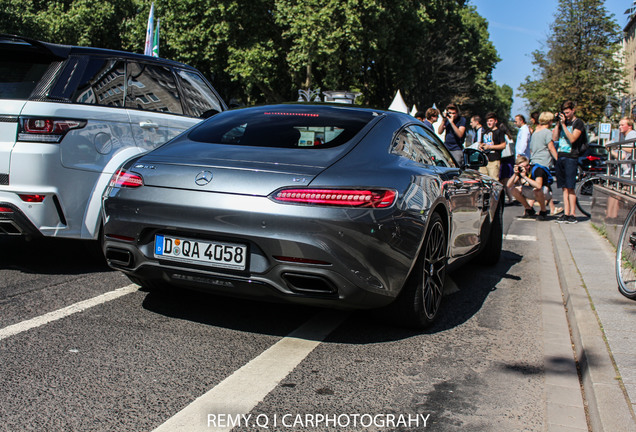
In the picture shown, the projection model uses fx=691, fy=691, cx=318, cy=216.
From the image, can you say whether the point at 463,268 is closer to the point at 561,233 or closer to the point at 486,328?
the point at 486,328

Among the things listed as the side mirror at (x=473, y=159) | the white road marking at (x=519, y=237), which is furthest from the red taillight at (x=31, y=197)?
the white road marking at (x=519, y=237)

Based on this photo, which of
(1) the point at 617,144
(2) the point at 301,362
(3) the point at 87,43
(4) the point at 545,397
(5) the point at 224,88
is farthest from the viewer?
(5) the point at 224,88

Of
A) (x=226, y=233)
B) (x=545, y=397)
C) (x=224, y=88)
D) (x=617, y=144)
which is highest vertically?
(x=224, y=88)

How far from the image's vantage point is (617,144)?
30.4 feet

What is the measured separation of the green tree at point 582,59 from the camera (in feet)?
155

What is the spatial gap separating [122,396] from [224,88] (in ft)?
164

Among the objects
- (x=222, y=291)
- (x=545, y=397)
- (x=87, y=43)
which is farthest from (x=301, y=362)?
(x=87, y=43)

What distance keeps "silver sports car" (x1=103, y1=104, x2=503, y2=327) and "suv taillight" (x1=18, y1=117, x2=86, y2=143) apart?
119 centimetres

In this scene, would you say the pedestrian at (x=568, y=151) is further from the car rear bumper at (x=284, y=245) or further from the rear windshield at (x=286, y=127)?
the car rear bumper at (x=284, y=245)

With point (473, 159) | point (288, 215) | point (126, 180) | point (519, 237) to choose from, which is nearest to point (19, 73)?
point (126, 180)

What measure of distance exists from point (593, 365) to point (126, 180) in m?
2.95

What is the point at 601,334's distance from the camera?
4.55 m

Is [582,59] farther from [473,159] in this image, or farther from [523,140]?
[473,159]

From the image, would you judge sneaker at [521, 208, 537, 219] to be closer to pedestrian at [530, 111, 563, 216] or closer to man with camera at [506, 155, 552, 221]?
man with camera at [506, 155, 552, 221]
